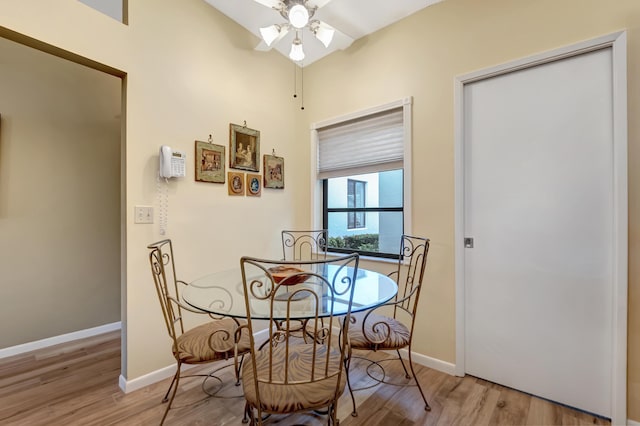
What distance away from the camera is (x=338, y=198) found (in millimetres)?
2990

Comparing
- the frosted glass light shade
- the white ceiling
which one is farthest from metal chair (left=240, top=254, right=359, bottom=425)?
the white ceiling

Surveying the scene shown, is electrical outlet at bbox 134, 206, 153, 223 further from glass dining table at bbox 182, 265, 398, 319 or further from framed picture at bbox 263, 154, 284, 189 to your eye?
framed picture at bbox 263, 154, 284, 189

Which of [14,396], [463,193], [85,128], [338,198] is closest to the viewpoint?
[14,396]

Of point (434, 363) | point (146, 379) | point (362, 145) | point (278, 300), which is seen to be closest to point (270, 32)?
point (362, 145)

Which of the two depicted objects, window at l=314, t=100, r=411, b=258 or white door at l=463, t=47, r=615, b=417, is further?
window at l=314, t=100, r=411, b=258

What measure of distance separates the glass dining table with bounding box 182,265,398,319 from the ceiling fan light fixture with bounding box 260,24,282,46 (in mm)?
1693

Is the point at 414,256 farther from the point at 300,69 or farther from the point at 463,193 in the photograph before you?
the point at 300,69

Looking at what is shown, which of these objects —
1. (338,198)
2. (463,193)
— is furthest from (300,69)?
(463,193)

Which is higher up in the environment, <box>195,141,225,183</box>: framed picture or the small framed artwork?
<box>195,141,225,183</box>: framed picture

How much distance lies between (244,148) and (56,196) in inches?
68.9

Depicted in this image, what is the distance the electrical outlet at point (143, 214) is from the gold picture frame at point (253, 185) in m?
0.84

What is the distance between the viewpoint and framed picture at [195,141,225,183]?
88.5 inches

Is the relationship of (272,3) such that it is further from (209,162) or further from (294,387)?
(294,387)

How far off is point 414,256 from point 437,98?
122cm
